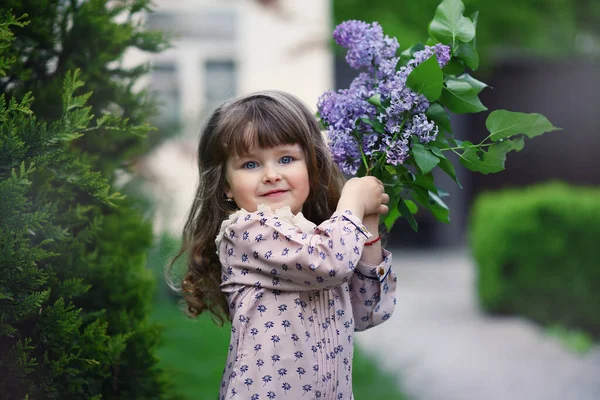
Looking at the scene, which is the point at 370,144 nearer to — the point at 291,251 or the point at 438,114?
the point at 438,114

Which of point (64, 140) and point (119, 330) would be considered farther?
point (119, 330)

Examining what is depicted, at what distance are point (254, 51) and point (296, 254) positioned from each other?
828 cm

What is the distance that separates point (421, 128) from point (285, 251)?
1.78 feet

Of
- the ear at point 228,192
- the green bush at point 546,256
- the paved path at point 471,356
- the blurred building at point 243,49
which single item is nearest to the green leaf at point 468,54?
the ear at point 228,192

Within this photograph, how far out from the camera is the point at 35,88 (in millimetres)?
2502

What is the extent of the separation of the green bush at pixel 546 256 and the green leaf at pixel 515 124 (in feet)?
17.6

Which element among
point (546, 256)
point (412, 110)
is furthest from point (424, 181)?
point (546, 256)

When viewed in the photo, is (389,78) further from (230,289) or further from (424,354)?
(424,354)

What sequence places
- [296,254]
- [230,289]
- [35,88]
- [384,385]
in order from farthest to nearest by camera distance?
1. [384,385]
2. [35,88]
3. [230,289]
4. [296,254]

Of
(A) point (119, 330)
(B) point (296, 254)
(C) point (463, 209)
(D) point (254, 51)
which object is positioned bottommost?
(C) point (463, 209)

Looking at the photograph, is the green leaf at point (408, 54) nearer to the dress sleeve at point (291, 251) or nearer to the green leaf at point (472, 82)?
the green leaf at point (472, 82)

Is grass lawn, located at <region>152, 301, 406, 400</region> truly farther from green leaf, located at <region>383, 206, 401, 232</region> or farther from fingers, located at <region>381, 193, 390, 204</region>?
fingers, located at <region>381, 193, 390, 204</region>

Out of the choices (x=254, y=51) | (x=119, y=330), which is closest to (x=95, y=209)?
(x=119, y=330)

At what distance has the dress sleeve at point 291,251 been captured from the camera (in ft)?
6.69
